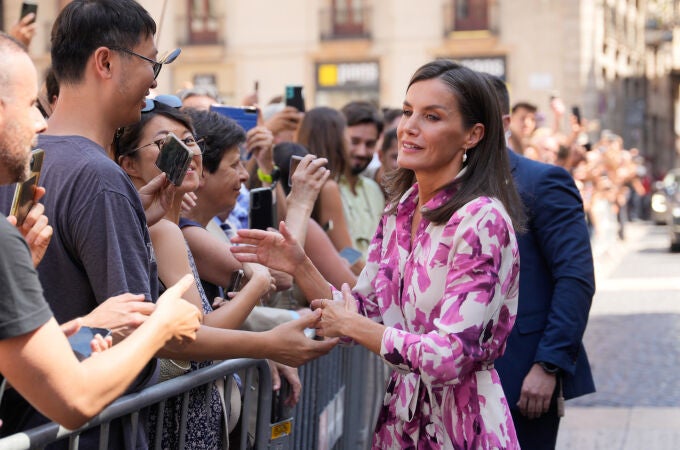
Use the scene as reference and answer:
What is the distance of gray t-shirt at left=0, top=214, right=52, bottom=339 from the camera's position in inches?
81.4

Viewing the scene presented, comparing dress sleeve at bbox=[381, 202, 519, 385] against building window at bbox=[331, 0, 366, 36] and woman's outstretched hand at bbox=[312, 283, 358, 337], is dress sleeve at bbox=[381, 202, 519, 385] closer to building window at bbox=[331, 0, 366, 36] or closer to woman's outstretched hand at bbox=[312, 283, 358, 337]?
woman's outstretched hand at bbox=[312, 283, 358, 337]

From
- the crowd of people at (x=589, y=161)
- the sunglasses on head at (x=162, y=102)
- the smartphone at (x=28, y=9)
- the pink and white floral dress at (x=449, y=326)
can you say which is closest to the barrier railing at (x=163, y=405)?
the pink and white floral dress at (x=449, y=326)

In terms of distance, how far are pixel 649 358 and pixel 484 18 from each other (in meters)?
23.3

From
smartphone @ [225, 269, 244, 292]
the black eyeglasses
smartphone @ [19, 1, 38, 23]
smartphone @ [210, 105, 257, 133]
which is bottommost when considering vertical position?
smartphone @ [225, 269, 244, 292]

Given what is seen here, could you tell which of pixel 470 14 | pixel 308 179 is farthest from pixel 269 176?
pixel 470 14

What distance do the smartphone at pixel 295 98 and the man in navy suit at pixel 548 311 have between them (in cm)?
175

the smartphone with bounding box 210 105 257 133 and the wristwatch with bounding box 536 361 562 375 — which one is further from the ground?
the smartphone with bounding box 210 105 257 133

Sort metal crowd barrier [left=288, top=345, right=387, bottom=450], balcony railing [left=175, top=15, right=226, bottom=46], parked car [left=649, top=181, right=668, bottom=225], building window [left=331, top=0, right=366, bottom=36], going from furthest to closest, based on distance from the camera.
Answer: balcony railing [left=175, top=15, right=226, bottom=46] → building window [left=331, top=0, right=366, bottom=36] → parked car [left=649, top=181, right=668, bottom=225] → metal crowd barrier [left=288, top=345, right=387, bottom=450]

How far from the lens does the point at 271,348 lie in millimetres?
3418

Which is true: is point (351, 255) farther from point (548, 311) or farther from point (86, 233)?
point (86, 233)

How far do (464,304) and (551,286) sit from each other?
4.44 ft

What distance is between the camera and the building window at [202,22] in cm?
3397

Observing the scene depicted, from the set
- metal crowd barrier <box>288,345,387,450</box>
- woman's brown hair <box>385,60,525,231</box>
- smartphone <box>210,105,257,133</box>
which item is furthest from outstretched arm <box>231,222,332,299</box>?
smartphone <box>210,105,257,133</box>

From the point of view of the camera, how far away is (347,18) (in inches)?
1313
